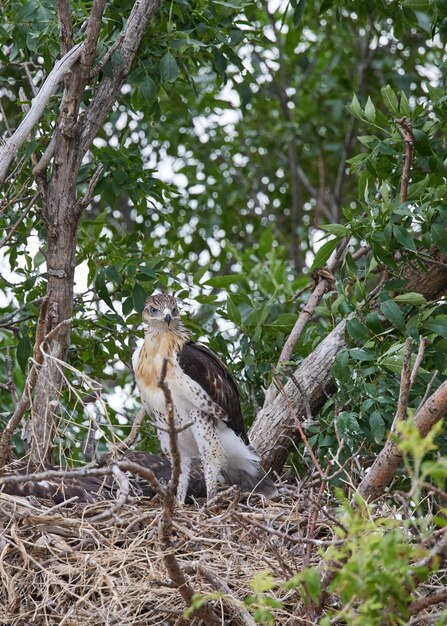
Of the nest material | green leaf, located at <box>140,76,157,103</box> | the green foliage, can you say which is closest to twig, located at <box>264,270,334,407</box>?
the green foliage

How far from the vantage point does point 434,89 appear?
19.6 feet

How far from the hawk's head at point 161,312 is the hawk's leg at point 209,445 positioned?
489mm

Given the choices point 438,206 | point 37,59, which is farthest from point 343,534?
point 37,59

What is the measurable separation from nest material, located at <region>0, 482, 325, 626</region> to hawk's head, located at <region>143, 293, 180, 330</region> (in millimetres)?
1137

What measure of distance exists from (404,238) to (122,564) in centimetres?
197

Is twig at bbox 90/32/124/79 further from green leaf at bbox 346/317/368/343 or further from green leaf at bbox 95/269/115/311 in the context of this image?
green leaf at bbox 346/317/368/343

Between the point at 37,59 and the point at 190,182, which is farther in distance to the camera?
the point at 190,182

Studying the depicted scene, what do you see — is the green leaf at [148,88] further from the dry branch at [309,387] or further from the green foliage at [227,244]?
the dry branch at [309,387]

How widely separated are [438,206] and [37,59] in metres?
2.74

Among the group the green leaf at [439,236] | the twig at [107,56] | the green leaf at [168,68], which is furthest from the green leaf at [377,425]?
the twig at [107,56]

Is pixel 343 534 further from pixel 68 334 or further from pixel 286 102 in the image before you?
pixel 286 102

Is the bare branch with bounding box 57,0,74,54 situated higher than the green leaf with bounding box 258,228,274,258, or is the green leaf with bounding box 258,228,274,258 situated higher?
the bare branch with bounding box 57,0,74,54

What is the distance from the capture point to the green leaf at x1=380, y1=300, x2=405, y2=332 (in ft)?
17.9

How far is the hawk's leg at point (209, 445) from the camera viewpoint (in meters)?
5.98
